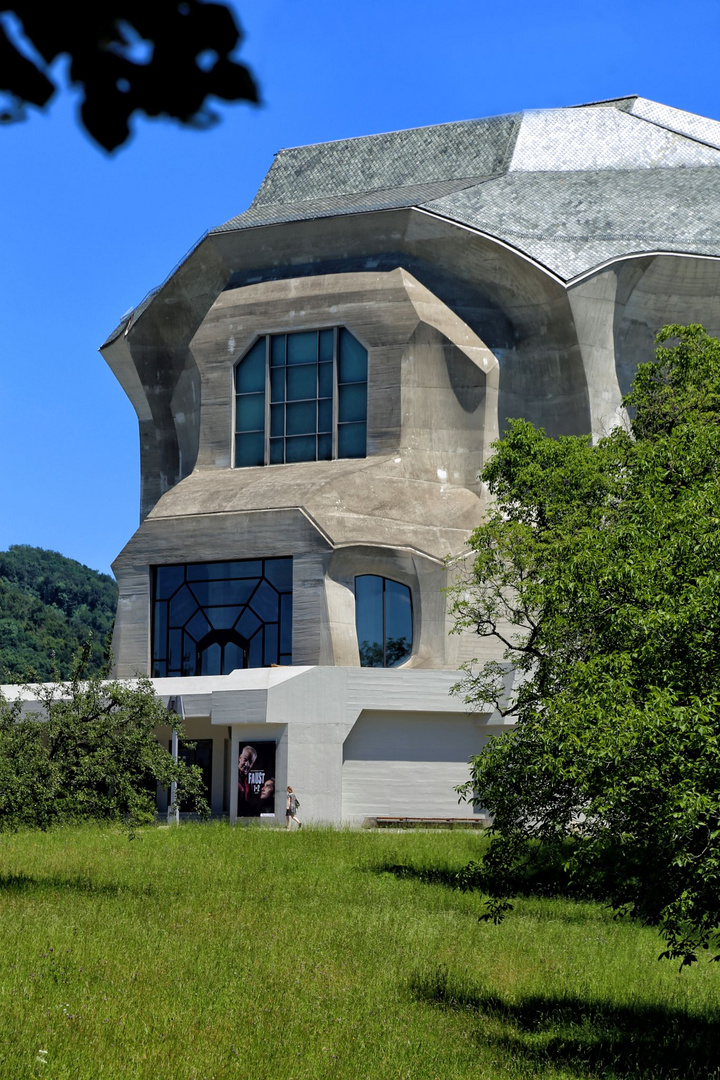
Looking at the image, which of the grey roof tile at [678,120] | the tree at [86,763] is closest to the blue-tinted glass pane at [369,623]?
the tree at [86,763]

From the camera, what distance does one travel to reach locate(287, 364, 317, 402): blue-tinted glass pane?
45875 millimetres

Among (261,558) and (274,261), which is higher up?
(274,261)

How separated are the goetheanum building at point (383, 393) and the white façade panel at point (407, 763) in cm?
6

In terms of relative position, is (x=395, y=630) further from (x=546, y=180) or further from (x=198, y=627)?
(x=546, y=180)

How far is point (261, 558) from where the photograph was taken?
4309 centimetres

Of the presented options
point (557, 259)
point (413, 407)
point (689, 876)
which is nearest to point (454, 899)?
point (689, 876)

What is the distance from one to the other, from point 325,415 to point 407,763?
12.8 meters

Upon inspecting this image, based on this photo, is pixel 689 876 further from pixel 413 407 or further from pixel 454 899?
pixel 413 407

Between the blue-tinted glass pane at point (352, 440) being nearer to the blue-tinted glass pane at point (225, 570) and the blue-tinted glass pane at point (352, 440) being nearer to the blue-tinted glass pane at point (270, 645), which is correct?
the blue-tinted glass pane at point (225, 570)

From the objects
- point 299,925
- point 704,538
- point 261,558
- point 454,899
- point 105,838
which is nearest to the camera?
point 704,538

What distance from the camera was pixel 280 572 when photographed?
42.8 m

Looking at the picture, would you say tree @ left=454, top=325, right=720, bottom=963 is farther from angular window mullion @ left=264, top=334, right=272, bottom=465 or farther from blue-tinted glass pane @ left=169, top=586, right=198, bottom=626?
angular window mullion @ left=264, top=334, right=272, bottom=465

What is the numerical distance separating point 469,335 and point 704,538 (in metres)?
32.9

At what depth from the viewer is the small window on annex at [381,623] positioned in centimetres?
4281
